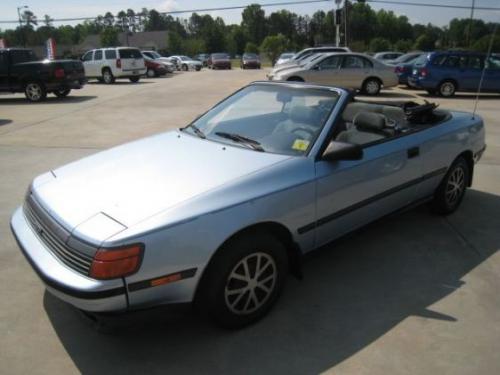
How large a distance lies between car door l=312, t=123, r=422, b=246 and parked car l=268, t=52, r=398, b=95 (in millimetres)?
11878

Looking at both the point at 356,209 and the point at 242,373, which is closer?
the point at 242,373

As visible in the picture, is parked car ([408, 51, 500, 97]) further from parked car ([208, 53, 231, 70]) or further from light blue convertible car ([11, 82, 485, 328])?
parked car ([208, 53, 231, 70])

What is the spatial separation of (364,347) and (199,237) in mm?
1241

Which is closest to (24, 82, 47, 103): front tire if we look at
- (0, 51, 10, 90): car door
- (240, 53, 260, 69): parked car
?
(0, 51, 10, 90): car door

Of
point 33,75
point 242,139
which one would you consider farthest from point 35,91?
point 242,139

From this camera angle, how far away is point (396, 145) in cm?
397

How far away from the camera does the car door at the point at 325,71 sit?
15.7 meters

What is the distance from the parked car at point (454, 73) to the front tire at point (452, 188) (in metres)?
12.4

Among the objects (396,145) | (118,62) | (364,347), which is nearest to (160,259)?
(364,347)

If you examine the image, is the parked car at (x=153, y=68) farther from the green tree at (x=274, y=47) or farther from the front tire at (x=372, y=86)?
the green tree at (x=274, y=47)

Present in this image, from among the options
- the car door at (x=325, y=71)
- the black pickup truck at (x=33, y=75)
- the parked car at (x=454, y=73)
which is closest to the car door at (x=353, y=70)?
the car door at (x=325, y=71)

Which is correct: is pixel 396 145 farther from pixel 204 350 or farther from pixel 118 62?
pixel 118 62

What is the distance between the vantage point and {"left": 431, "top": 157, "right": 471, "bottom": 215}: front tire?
4.71 metres

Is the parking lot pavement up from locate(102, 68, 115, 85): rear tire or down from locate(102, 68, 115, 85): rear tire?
down
